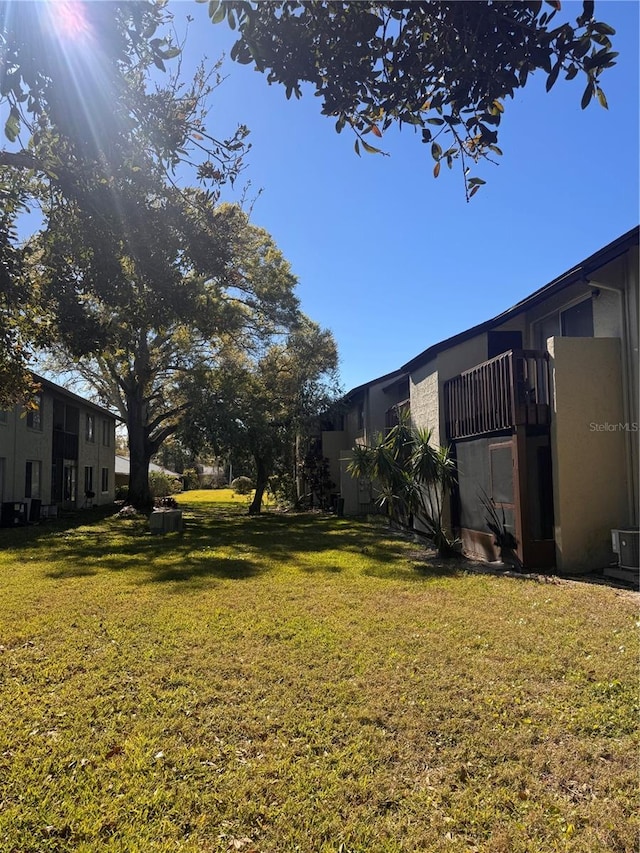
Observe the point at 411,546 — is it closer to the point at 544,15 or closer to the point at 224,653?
the point at 224,653

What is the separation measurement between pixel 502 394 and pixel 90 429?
86.0ft

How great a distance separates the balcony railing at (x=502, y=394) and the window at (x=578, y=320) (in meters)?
1.01

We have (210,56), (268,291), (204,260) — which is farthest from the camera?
(268,291)

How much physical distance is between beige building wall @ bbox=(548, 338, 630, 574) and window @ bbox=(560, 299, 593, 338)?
1.19 m

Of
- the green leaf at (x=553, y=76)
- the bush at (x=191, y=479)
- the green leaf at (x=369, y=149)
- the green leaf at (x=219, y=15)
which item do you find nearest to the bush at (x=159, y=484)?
the bush at (x=191, y=479)

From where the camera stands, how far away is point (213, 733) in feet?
13.1

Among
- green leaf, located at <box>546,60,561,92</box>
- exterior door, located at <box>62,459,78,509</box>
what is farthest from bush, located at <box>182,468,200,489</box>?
green leaf, located at <box>546,60,561,92</box>

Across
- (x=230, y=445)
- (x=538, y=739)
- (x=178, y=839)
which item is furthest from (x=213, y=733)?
(x=230, y=445)

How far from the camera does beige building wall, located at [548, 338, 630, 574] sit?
9.55 m

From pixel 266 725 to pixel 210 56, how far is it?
23.5ft

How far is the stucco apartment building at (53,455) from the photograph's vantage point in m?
20.2

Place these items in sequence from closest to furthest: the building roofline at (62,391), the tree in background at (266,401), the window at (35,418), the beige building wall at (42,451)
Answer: the beige building wall at (42,451) < the building roofline at (62,391) < the window at (35,418) < the tree in background at (266,401)

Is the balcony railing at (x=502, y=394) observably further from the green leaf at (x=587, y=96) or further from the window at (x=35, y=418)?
the window at (x=35, y=418)

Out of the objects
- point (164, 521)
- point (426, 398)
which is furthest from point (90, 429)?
point (426, 398)
